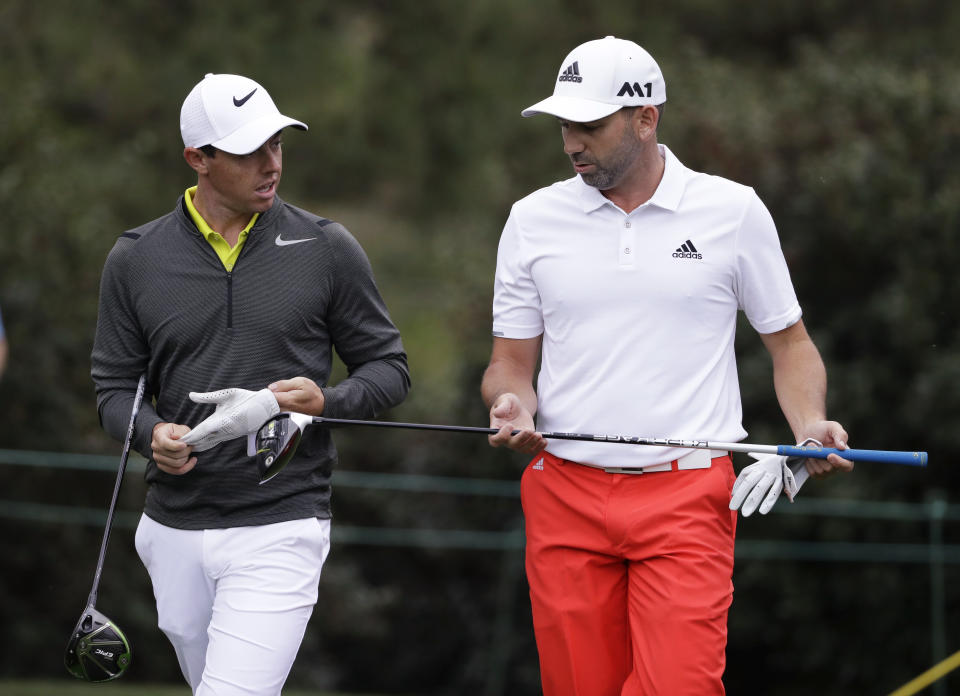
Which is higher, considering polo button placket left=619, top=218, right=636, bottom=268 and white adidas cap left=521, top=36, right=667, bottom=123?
white adidas cap left=521, top=36, right=667, bottom=123

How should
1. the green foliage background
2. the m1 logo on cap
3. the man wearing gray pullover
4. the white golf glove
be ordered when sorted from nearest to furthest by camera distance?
the white golf glove < the man wearing gray pullover < the m1 logo on cap < the green foliage background

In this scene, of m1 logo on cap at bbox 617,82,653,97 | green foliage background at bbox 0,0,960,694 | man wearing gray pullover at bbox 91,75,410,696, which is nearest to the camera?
man wearing gray pullover at bbox 91,75,410,696

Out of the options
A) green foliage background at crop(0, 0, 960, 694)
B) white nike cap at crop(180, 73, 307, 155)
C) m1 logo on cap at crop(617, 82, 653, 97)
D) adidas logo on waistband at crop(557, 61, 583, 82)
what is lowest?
green foliage background at crop(0, 0, 960, 694)

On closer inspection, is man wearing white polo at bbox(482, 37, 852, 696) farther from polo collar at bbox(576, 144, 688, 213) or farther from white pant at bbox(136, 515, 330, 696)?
white pant at bbox(136, 515, 330, 696)

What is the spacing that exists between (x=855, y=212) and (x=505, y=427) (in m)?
6.74

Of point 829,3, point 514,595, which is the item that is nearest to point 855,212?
point 514,595

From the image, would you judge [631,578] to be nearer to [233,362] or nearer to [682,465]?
[682,465]

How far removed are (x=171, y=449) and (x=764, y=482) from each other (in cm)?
169

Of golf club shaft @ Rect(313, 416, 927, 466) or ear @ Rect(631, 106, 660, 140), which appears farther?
ear @ Rect(631, 106, 660, 140)

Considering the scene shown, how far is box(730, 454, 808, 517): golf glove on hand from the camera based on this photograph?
163 inches

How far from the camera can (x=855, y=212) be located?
1027cm

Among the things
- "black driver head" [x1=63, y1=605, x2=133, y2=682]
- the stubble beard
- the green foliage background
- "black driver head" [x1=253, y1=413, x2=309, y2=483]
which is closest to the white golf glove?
"black driver head" [x1=253, y1=413, x2=309, y2=483]

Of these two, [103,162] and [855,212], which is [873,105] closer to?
[855,212]

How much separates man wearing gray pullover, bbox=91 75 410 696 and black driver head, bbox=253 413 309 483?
0.28 ft
